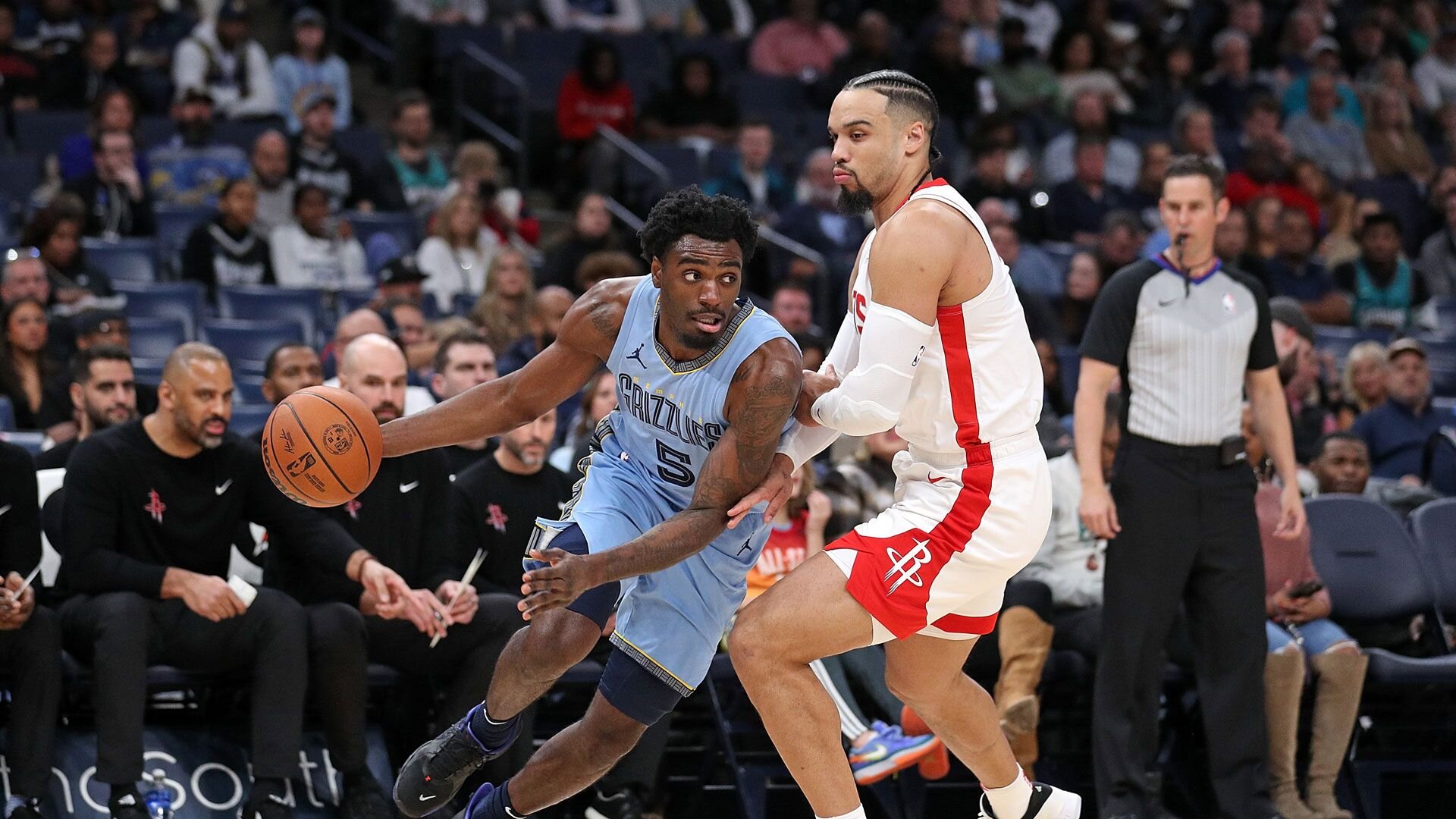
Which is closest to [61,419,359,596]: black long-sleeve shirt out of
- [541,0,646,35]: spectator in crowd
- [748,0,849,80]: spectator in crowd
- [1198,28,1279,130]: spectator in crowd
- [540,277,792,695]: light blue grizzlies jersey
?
[540,277,792,695]: light blue grizzlies jersey

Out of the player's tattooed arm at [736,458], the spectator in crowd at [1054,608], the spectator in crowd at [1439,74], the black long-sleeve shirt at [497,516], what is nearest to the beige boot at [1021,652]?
the spectator in crowd at [1054,608]

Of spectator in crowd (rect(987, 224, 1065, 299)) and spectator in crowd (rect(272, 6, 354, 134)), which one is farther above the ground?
spectator in crowd (rect(272, 6, 354, 134))

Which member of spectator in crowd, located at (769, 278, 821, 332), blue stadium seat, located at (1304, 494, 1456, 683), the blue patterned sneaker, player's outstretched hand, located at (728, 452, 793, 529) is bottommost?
the blue patterned sneaker

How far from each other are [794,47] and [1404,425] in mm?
5984

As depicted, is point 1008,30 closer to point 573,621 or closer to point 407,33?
point 407,33

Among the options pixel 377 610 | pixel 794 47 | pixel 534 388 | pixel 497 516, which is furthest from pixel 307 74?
pixel 534 388

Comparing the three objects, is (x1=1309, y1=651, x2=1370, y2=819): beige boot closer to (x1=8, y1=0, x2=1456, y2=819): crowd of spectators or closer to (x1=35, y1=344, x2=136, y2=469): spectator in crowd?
(x1=8, y1=0, x2=1456, y2=819): crowd of spectators

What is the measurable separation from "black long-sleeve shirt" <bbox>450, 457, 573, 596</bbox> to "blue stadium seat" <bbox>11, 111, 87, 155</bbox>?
5.42 m

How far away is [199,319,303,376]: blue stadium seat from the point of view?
340 inches

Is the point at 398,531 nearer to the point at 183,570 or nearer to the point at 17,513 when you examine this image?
the point at 183,570

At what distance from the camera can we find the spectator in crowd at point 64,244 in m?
8.93

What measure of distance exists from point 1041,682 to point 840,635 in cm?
244

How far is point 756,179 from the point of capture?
1122cm

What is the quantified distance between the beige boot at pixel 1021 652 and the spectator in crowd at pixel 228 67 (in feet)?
22.0
